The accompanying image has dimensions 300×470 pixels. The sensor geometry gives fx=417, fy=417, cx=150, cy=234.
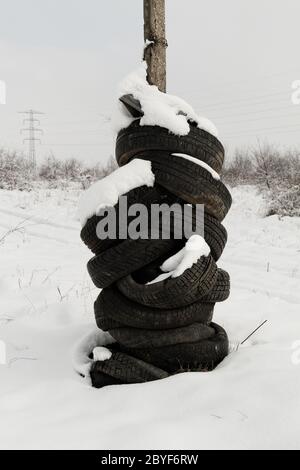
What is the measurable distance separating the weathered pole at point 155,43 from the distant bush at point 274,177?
24.5ft

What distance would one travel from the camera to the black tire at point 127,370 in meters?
2.27

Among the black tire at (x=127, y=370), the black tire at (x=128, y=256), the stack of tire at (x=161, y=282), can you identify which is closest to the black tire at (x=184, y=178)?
the stack of tire at (x=161, y=282)

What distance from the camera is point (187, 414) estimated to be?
6.07ft

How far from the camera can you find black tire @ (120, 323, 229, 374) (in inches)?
92.7

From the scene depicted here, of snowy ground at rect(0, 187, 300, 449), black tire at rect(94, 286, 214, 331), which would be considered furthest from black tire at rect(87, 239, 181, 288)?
snowy ground at rect(0, 187, 300, 449)

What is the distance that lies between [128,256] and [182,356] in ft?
Result: 2.13

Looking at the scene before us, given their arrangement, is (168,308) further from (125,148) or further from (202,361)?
(125,148)

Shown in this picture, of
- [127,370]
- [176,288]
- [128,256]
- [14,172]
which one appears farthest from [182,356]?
[14,172]

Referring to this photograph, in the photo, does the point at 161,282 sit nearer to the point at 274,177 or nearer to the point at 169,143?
the point at 169,143

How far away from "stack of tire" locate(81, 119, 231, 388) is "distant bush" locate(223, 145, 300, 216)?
7.53m

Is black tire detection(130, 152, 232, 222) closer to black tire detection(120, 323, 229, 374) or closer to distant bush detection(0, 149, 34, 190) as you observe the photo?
black tire detection(120, 323, 229, 374)

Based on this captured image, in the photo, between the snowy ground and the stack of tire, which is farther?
the stack of tire

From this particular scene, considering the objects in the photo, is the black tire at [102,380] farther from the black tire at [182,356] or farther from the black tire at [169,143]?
the black tire at [169,143]
